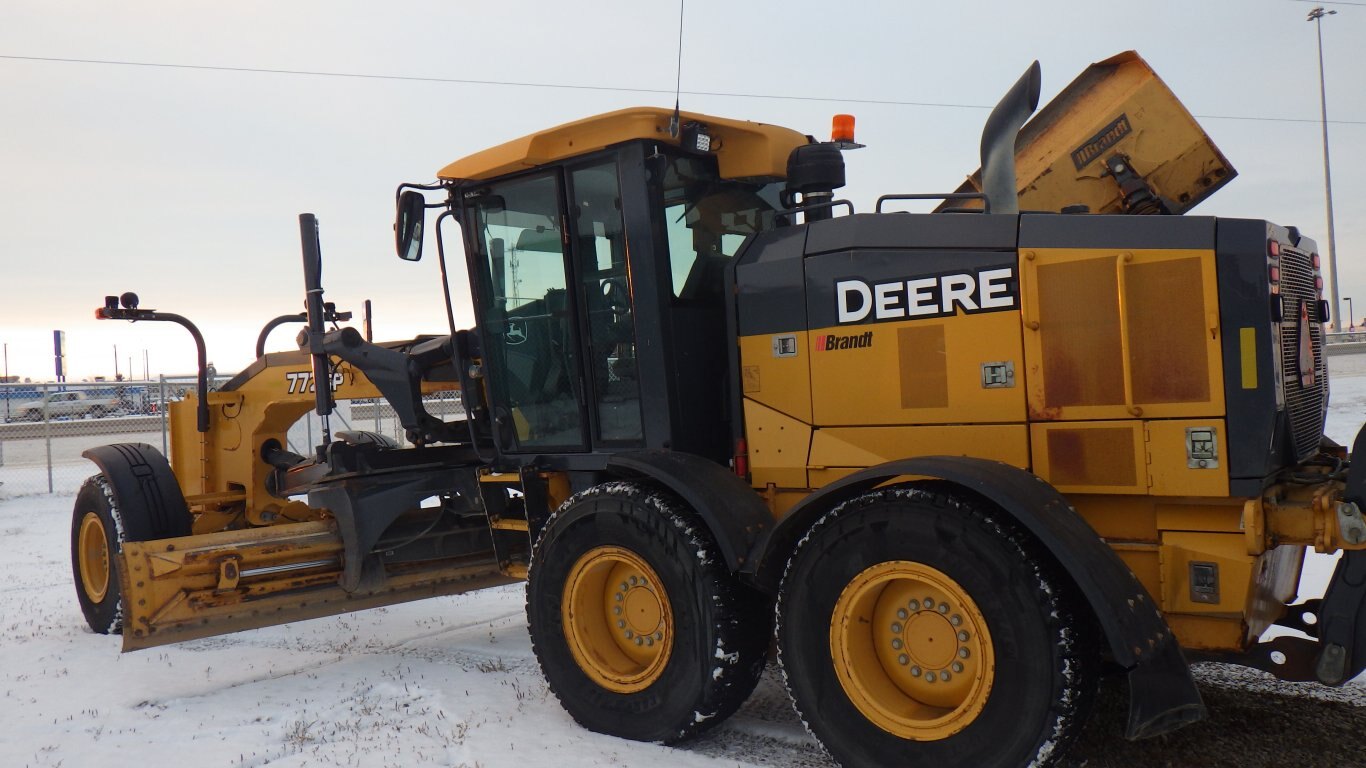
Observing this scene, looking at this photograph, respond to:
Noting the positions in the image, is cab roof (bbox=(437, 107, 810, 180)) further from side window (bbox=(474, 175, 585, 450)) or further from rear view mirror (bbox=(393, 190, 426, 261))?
rear view mirror (bbox=(393, 190, 426, 261))

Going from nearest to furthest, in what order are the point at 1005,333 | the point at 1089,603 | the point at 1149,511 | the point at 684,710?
the point at 1089,603 < the point at 1149,511 < the point at 1005,333 < the point at 684,710

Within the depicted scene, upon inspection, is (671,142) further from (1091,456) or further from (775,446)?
(1091,456)

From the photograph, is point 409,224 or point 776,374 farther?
point 409,224

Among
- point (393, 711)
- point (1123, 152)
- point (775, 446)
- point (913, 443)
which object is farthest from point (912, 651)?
point (1123, 152)

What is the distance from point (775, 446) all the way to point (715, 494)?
0.42m

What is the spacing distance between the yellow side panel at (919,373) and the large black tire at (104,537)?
14.9 ft

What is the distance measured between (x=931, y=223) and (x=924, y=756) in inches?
76.7

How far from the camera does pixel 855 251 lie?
426cm

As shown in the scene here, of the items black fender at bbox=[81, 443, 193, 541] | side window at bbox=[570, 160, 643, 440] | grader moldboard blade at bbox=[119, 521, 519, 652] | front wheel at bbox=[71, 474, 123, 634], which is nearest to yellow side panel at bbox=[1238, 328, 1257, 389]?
side window at bbox=[570, 160, 643, 440]

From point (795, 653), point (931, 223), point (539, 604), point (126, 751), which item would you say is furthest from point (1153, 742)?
point (126, 751)

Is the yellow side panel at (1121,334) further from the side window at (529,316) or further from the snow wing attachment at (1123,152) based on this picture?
the side window at (529,316)

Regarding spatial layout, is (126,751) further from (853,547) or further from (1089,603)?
(1089,603)

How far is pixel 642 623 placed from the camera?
15.0 feet

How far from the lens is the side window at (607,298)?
4.87 meters
